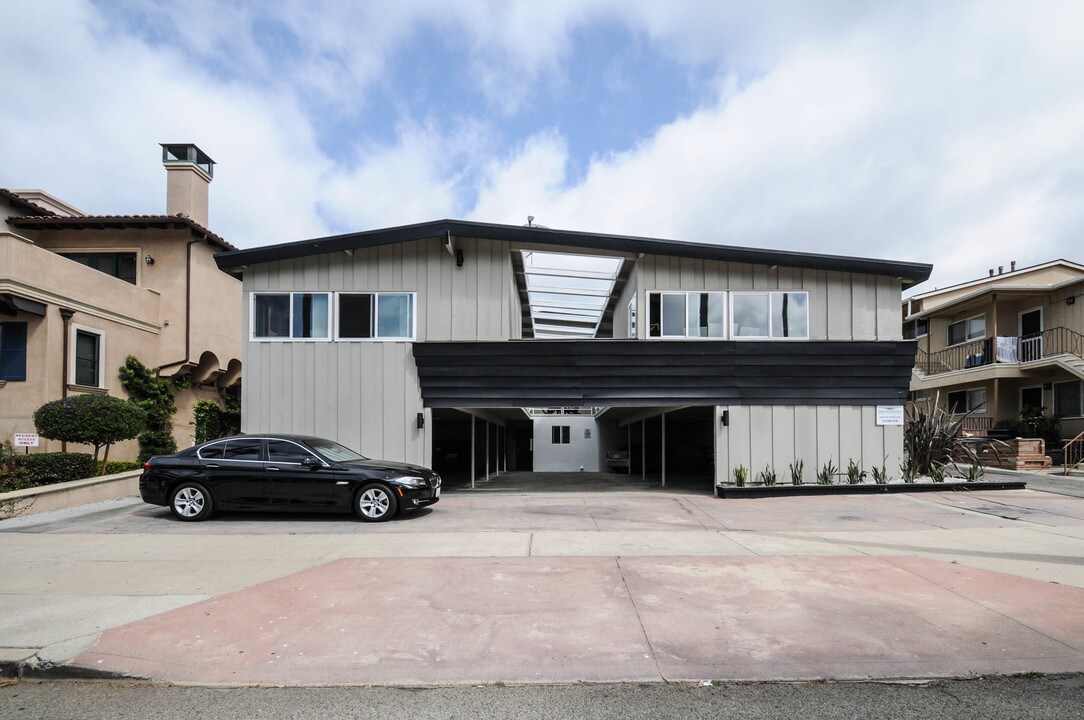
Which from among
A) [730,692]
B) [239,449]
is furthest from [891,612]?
[239,449]

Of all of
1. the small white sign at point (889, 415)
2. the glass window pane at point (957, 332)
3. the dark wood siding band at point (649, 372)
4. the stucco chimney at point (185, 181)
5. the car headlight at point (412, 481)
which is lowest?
the car headlight at point (412, 481)

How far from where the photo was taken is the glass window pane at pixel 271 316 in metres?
14.7

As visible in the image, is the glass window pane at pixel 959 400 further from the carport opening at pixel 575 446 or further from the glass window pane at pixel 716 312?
the glass window pane at pixel 716 312

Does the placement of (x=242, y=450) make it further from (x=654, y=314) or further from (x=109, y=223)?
Answer: (x=109, y=223)

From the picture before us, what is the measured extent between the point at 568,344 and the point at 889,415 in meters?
7.24

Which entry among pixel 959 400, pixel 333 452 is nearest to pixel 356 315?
pixel 333 452

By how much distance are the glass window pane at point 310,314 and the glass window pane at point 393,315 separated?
1223 mm

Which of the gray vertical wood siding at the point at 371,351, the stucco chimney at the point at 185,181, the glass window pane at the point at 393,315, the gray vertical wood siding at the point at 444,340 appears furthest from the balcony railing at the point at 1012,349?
the stucco chimney at the point at 185,181

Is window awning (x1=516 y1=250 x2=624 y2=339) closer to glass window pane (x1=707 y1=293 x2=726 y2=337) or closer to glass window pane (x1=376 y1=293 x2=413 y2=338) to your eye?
glass window pane (x1=707 y1=293 x2=726 y2=337)

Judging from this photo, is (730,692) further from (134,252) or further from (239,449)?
(134,252)

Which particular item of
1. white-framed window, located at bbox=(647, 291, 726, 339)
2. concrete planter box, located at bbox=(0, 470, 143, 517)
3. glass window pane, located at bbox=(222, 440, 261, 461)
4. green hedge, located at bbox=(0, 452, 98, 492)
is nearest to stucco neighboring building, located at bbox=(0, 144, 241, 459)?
green hedge, located at bbox=(0, 452, 98, 492)

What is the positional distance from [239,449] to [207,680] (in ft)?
23.1

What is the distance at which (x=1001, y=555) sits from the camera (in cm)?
775

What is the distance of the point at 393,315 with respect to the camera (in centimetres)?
1467
